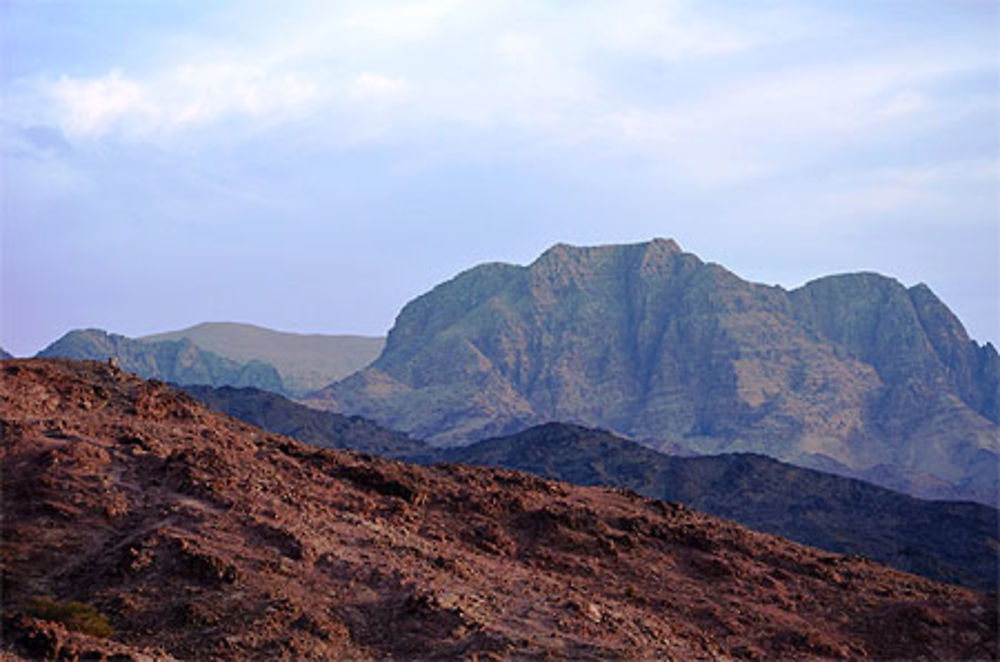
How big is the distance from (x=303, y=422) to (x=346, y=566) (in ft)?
418

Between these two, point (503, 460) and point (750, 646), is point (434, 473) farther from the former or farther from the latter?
point (503, 460)

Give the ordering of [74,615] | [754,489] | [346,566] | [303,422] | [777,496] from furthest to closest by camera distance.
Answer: [303,422] → [754,489] → [777,496] → [346,566] → [74,615]

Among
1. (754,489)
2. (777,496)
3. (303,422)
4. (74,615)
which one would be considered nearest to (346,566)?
(74,615)

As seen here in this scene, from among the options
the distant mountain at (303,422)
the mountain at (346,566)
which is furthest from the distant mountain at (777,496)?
the mountain at (346,566)

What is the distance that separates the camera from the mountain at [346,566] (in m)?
26.5

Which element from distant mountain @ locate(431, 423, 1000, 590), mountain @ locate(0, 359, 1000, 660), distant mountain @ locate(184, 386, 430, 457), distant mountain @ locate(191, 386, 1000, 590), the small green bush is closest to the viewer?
the small green bush

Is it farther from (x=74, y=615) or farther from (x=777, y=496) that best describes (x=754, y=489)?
(x=74, y=615)

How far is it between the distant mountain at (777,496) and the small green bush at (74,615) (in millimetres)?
87164

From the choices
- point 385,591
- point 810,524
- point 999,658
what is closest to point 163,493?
point 385,591

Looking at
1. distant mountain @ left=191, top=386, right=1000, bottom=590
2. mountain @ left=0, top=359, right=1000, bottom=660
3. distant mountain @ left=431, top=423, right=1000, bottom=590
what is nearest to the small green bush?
mountain @ left=0, top=359, right=1000, bottom=660

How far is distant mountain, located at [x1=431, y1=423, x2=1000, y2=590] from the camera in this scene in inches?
4459

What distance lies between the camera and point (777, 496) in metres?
129

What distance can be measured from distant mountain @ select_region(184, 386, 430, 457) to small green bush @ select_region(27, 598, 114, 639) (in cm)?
11974

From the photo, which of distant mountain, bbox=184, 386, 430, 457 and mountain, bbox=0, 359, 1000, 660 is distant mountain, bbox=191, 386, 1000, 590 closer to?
distant mountain, bbox=184, 386, 430, 457
